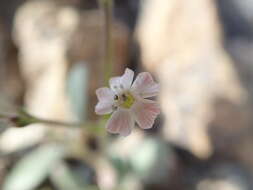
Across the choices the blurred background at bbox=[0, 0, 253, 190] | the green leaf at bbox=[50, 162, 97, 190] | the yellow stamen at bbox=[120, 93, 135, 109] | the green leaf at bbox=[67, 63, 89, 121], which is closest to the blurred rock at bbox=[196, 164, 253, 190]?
the blurred background at bbox=[0, 0, 253, 190]

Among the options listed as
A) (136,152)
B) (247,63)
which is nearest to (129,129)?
(136,152)

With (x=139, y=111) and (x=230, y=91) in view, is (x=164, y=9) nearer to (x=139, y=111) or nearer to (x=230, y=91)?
(x=230, y=91)

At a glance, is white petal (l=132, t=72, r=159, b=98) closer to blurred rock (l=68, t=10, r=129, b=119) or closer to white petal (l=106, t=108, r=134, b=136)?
white petal (l=106, t=108, r=134, b=136)

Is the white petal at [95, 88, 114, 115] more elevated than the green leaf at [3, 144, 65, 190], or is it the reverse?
the white petal at [95, 88, 114, 115]

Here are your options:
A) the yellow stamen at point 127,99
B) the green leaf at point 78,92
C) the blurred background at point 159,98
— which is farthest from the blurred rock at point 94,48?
the yellow stamen at point 127,99

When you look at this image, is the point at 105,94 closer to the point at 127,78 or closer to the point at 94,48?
the point at 127,78

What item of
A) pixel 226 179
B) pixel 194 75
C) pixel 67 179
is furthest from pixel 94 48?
pixel 226 179
